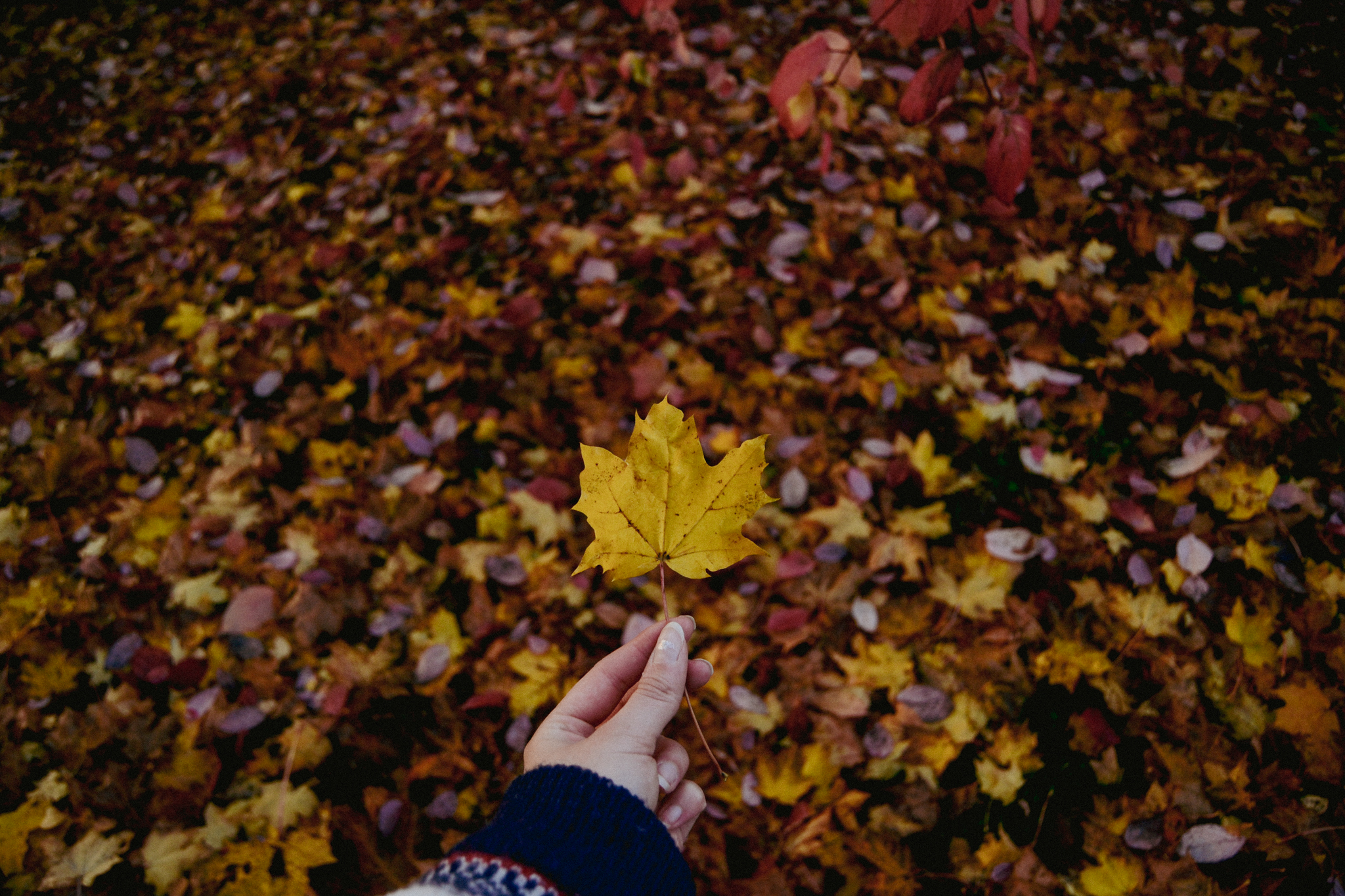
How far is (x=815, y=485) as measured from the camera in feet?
7.38

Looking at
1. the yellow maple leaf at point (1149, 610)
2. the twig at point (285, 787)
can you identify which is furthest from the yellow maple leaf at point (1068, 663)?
the twig at point (285, 787)

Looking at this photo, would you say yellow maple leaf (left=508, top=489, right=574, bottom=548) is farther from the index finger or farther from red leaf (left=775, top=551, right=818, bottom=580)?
the index finger

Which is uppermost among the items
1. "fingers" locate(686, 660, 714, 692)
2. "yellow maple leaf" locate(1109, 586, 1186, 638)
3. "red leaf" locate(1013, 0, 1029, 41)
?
"red leaf" locate(1013, 0, 1029, 41)

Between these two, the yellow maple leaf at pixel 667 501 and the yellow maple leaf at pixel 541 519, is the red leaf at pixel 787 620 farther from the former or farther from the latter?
the yellow maple leaf at pixel 667 501

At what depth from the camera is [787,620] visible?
2018 millimetres

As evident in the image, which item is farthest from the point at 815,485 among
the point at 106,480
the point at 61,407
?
the point at 61,407

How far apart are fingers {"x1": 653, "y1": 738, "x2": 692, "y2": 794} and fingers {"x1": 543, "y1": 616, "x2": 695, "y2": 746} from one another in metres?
0.13

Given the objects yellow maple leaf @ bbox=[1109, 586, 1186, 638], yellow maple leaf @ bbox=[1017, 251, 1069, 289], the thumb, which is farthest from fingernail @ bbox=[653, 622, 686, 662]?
yellow maple leaf @ bbox=[1017, 251, 1069, 289]

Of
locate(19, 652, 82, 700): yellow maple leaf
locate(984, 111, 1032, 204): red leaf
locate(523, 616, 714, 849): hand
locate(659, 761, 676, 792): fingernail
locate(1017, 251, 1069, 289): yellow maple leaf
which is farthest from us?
locate(1017, 251, 1069, 289): yellow maple leaf

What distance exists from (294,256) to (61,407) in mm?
1133

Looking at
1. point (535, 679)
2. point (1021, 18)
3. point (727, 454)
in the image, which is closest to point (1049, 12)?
point (1021, 18)

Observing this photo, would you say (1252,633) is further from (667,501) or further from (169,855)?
(169,855)

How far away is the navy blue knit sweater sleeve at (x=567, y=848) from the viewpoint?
90cm

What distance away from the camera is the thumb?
112 centimetres
